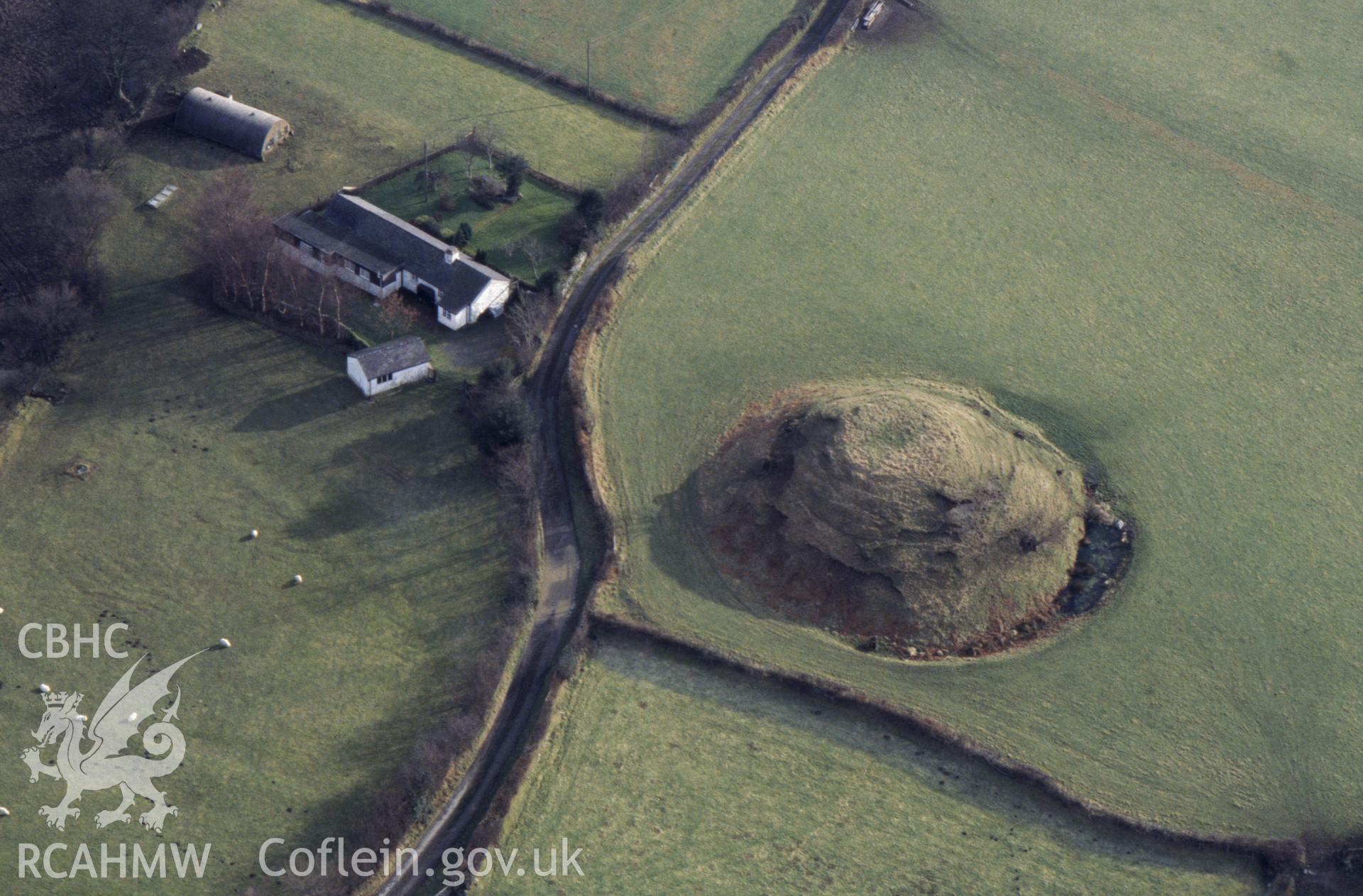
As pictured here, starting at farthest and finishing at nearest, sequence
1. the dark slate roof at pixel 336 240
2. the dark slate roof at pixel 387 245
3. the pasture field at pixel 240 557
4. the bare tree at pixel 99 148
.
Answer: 1. the bare tree at pixel 99 148
2. the dark slate roof at pixel 336 240
3. the dark slate roof at pixel 387 245
4. the pasture field at pixel 240 557

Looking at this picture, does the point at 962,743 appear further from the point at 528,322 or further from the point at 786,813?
the point at 528,322

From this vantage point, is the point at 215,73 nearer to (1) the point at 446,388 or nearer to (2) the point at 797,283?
(1) the point at 446,388

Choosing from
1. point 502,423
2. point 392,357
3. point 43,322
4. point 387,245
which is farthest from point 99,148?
point 502,423

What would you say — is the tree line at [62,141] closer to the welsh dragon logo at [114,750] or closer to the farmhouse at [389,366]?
the farmhouse at [389,366]

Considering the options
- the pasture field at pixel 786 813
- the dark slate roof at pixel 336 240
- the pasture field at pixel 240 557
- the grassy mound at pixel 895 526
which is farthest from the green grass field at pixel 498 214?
the pasture field at pixel 786 813

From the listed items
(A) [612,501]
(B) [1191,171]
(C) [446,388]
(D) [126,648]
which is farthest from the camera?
(B) [1191,171]

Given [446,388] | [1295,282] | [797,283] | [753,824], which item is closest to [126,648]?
[446,388]
